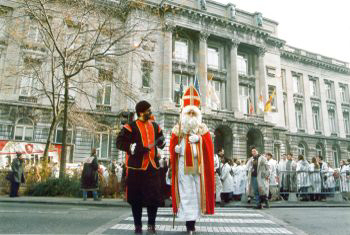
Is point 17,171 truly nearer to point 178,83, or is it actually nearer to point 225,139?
point 178,83

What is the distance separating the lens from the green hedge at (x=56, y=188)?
41.6 feet

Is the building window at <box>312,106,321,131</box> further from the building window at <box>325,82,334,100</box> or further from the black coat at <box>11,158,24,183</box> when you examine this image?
the black coat at <box>11,158,24,183</box>

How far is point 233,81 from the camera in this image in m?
31.6

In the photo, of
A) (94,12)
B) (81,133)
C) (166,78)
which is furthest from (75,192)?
(166,78)

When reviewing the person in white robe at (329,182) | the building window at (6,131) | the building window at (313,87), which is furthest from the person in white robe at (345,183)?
the building window at (313,87)

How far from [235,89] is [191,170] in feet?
90.0

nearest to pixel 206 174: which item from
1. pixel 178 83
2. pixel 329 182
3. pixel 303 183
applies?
pixel 303 183

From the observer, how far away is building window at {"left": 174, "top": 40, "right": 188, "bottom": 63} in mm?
30841

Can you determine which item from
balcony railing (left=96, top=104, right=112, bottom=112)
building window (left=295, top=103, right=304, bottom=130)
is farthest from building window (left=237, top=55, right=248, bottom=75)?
balcony railing (left=96, top=104, right=112, bottom=112)

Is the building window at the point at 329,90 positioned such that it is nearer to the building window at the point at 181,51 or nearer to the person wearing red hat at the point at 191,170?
the building window at the point at 181,51

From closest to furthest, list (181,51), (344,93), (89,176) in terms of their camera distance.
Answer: (89,176) < (181,51) < (344,93)

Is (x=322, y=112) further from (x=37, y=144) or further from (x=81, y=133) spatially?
(x=37, y=144)

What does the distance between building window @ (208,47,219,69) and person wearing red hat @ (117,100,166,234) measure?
28808mm

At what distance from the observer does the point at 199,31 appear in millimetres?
30688
